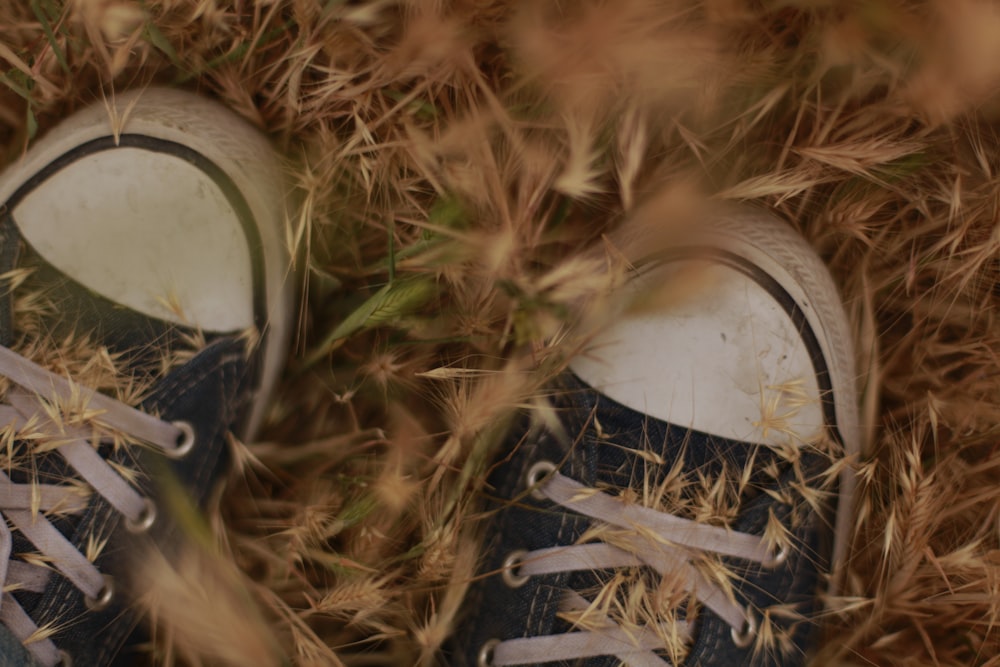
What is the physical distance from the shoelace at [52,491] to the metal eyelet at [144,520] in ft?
0.05

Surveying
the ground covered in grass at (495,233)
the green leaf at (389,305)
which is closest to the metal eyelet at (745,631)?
the ground covered in grass at (495,233)

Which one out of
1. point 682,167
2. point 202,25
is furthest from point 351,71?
point 682,167

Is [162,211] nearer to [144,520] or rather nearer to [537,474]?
[144,520]

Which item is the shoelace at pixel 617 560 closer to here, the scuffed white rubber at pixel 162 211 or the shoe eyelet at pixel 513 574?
the shoe eyelet at pixel 513 574

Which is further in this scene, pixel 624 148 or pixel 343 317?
pixel 343 317

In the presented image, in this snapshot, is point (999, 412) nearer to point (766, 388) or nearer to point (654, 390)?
point (766, 388)

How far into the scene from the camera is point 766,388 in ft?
3.23

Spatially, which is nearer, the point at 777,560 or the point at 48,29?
the point at 48,29

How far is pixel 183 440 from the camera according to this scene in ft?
3.35

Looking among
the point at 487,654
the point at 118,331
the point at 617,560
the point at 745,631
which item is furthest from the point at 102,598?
the point at 745,631

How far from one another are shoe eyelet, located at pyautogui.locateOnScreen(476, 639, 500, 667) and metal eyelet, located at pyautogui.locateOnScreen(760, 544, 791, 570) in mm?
350

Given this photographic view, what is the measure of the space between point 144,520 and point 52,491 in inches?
4.3

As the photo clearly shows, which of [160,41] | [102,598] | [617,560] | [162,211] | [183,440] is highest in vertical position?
[160,41]

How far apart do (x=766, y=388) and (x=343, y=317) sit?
0.53m
